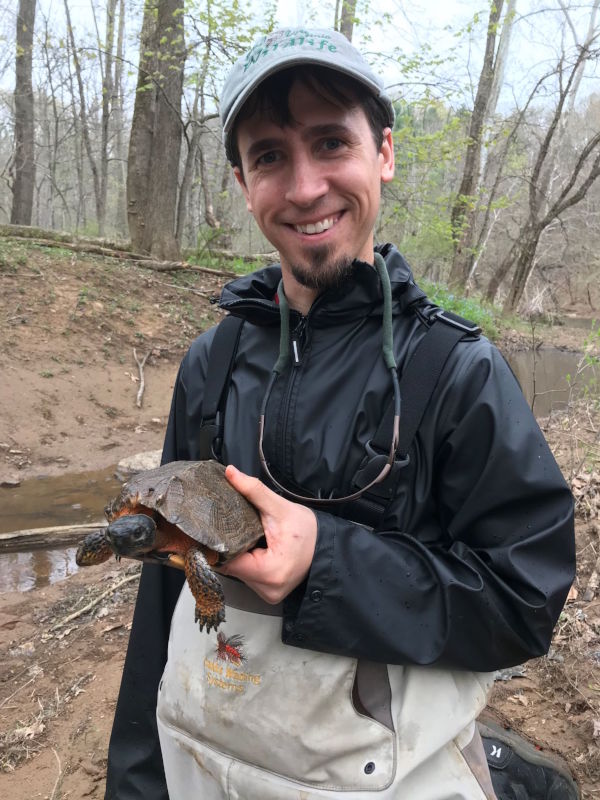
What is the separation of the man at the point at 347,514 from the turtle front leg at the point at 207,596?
2.1 inches

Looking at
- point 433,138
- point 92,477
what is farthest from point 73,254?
A: point 433,138

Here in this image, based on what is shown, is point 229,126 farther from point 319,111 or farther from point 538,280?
point 538,280

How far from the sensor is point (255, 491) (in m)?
1.38

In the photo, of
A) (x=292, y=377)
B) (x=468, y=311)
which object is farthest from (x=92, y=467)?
(x=468, y=311)

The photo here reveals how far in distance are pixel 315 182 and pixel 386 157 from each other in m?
0.36

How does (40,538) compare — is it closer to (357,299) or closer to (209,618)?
(209,618)

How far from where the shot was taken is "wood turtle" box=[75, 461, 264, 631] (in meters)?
1.50

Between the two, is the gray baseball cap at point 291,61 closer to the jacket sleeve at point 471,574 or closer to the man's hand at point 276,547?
the jacket sleeve at point 471,574

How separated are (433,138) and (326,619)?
629 inches

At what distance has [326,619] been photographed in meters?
1.39

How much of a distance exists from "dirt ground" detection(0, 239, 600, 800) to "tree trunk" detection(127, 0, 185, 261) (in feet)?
4.33

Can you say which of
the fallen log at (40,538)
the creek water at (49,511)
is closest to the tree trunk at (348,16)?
the creek water at (49,511)

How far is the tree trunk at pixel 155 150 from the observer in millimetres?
13062

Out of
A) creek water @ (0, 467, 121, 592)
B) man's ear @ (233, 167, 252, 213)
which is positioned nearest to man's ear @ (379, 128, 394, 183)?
man's ear @ (233, 167, 252, 213)
